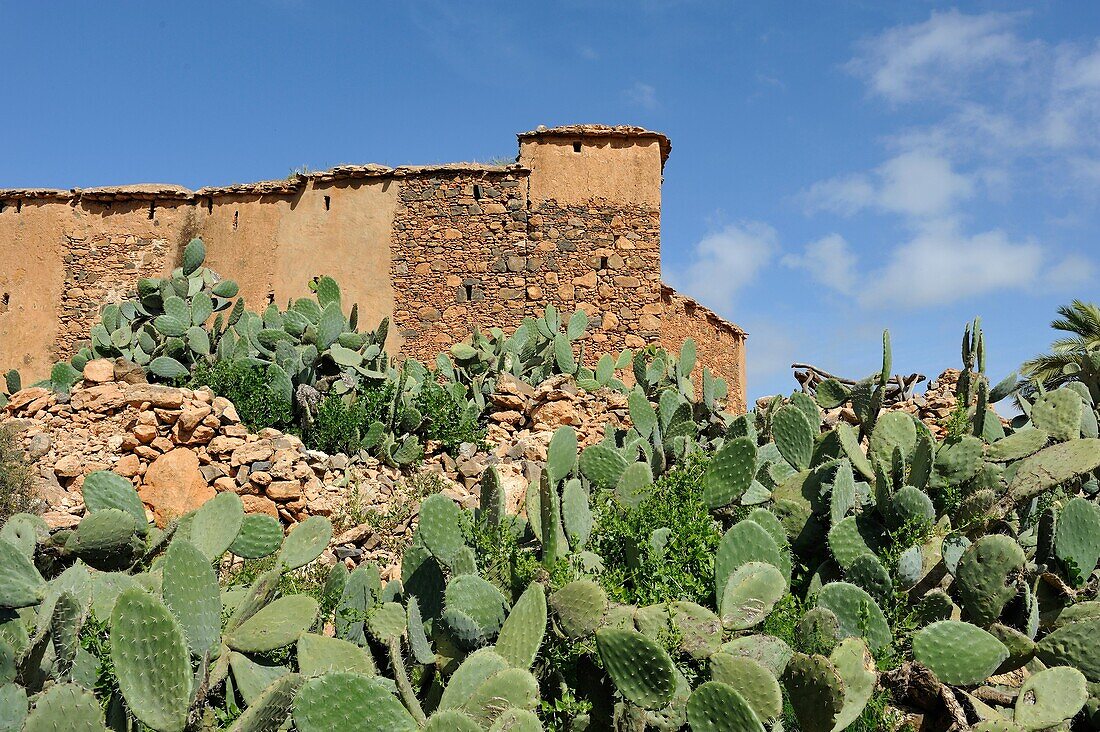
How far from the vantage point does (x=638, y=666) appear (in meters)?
3.11

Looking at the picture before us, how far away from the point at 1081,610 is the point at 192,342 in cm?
655

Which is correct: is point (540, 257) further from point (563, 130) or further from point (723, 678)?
point (723, 678)

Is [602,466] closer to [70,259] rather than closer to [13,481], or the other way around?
[13,481]

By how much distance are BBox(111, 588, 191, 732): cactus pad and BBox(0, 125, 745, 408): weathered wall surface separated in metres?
8.74

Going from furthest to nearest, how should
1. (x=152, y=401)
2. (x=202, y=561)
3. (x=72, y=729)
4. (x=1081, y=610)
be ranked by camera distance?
(x=152, y=401), (x=1081, y=610), (x=202, y=561), (x=72, y=729)

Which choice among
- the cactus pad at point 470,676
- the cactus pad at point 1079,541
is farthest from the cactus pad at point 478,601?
the cactus pad at point 1079,541

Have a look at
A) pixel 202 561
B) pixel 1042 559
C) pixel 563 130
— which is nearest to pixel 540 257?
pixel 563 130

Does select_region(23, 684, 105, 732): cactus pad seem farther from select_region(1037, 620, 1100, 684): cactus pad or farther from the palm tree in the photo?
the palm tree

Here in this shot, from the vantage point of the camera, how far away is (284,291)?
39.9 feet

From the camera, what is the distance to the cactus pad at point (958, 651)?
3.51 m

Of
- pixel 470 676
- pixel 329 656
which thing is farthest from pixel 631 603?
pixel 329 656

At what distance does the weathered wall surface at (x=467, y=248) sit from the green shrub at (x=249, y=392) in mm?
3714

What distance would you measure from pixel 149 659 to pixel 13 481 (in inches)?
176

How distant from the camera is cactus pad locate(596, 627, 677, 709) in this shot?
3.07 meters
